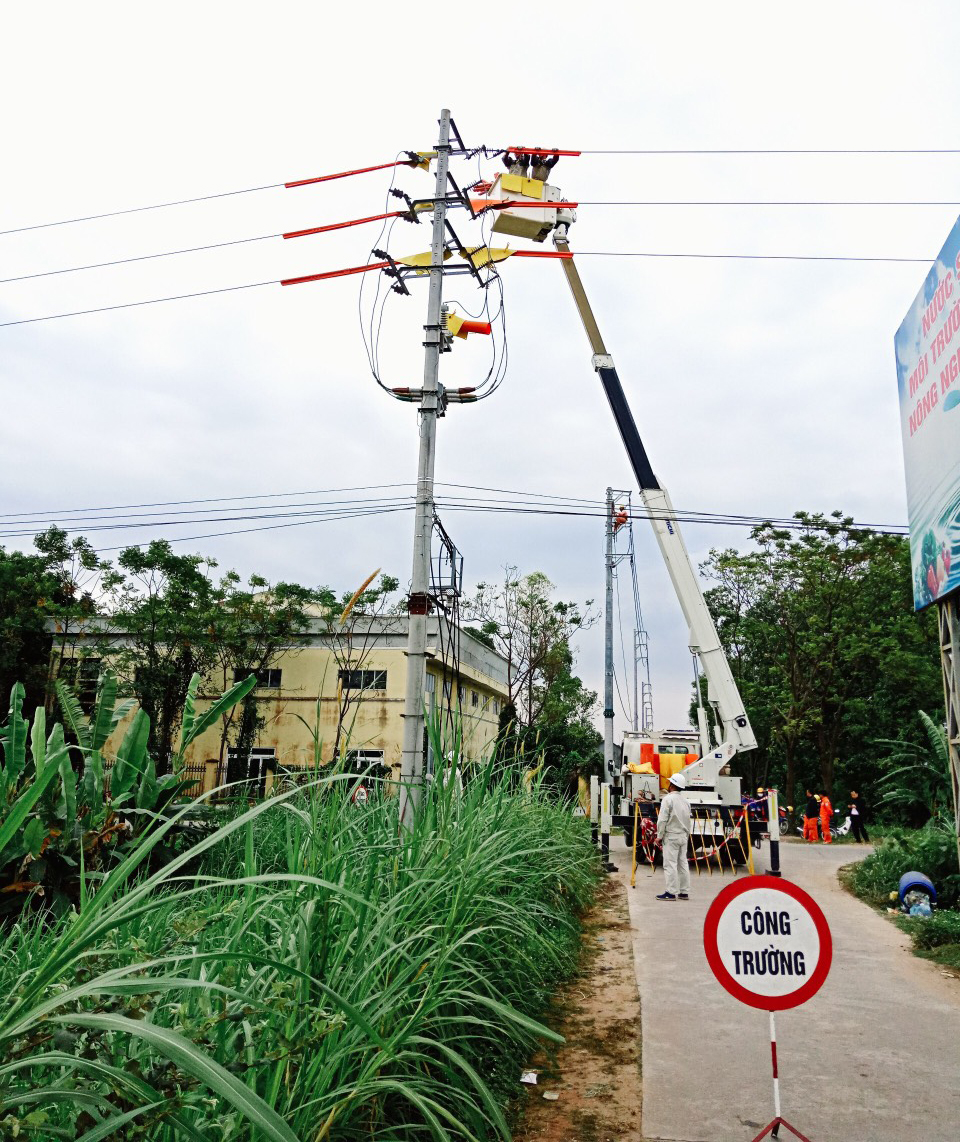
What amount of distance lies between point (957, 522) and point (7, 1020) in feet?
26.3

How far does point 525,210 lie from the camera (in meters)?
13.8

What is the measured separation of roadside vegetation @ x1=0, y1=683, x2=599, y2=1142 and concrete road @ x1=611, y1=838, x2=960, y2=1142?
89cm

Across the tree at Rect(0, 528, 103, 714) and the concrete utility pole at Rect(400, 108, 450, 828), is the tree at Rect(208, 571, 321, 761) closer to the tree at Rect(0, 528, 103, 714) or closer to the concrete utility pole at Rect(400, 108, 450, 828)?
the tree at Rect(0, 528, 103, 714)

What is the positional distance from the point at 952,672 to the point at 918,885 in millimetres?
3103

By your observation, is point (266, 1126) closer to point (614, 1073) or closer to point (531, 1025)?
point (531, 1025)

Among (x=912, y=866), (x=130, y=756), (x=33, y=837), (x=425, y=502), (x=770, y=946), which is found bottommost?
(x=912, y=866)

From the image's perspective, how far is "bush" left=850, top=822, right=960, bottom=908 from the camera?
10680mm

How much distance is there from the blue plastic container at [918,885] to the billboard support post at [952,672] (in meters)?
1.89

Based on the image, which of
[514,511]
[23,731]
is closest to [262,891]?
[23,731]

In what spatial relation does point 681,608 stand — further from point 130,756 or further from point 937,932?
point 130,756

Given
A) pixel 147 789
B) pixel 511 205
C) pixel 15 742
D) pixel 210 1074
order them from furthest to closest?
pixel 511 205 → pixel 147 789 → pixel 15 742 → pixel 210 1074

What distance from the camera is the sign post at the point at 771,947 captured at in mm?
4387

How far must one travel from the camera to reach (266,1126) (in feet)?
5.81

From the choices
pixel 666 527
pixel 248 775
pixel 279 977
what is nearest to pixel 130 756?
pixel 248 775
